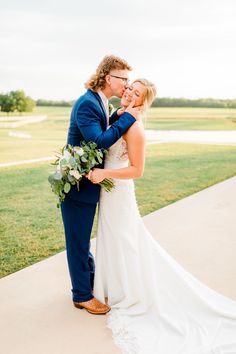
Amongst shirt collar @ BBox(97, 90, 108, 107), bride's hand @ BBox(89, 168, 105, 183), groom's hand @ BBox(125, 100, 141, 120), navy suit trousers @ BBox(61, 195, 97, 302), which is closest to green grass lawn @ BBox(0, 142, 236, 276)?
navy suit trousers @ BBox(61, 195, 97, 302)

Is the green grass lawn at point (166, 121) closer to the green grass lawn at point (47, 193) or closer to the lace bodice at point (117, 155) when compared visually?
the green grass lawn at point (47, 193)

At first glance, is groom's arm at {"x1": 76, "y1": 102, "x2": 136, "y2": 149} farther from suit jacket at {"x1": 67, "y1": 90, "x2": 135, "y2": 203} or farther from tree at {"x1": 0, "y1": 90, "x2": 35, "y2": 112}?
tree at {"x1": 0, "y1": 90, "x2": 35, "y2": 112}

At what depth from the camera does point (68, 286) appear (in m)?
3.78

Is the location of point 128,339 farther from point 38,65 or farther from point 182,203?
point 38,65

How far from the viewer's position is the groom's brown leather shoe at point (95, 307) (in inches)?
128

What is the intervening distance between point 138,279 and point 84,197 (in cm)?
73

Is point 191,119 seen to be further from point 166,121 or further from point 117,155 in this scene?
point 117,155

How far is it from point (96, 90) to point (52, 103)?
17.8 meters

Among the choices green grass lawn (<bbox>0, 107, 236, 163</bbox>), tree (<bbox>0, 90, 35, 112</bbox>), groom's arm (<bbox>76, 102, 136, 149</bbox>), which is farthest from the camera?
green grass lawn (<bbox>0, 107, 236, 163</bbox>)

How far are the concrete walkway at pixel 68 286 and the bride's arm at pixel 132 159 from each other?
1.07m

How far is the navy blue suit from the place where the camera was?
2.86 m

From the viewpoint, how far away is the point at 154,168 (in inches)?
431

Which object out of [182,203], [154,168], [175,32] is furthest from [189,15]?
[182,203]

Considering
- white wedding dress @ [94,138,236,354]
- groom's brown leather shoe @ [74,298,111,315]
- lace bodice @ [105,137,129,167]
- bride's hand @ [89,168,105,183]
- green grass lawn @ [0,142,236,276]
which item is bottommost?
green grass lawn @ [0,142,236,276]
